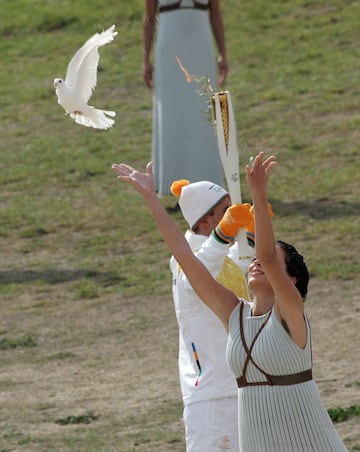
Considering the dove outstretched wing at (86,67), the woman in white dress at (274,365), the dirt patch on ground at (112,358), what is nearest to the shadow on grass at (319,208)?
the dirt patch on ground at (112,358)

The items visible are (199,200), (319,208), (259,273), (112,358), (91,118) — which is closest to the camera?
(259,273)

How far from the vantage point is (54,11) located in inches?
843

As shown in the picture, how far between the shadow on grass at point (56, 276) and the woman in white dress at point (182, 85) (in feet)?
5.57

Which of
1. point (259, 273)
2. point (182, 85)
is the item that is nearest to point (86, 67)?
point (259, 273)

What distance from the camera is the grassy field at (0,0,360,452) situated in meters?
7.89

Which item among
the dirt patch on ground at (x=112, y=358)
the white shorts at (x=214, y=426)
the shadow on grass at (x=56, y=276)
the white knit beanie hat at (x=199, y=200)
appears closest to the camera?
the white shorts at (x=214, y=426)

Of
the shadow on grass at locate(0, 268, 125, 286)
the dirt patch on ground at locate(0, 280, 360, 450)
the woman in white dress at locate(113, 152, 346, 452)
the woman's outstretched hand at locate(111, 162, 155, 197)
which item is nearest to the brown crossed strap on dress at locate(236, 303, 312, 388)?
the woman in white dress at locate(113, 152, 346, 452)

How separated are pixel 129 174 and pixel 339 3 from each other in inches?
621

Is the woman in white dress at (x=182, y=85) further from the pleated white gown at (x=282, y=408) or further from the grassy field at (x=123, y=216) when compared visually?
the pleated white gown at (x=282, y=408)

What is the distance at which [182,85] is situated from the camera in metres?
12.4

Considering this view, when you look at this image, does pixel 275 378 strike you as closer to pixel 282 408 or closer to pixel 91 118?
pixel 282 408

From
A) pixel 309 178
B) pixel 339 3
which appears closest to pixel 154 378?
pixel 309 178

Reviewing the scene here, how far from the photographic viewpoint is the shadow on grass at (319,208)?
12031 mm

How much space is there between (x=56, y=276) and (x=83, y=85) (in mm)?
6291
